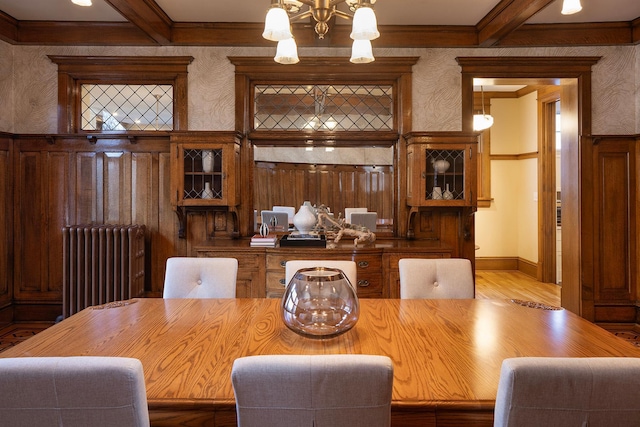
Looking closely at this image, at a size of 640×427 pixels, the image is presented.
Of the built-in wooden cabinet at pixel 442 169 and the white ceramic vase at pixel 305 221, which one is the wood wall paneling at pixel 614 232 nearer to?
the built-in wooden cabinet at pixel 442 169

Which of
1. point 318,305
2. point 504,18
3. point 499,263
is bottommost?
point 499,263

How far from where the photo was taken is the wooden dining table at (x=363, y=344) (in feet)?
3.43

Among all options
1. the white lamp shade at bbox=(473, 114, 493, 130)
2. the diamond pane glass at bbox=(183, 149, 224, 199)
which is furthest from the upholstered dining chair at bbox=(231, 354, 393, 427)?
the white lamp shade at bbox=(473, 114, 493, 130)

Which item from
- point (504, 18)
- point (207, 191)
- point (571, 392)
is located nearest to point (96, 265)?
point (207, 191)

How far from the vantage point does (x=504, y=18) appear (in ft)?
11.3

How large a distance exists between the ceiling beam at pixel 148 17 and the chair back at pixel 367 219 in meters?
2.31

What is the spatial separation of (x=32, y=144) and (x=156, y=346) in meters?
3.49

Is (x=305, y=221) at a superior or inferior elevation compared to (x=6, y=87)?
inferior

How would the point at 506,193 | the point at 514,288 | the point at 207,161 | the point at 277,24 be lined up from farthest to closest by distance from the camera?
1. the point at 506,193
2. the point at 514,288
3. the point at 207,161
4. the point at 277,24

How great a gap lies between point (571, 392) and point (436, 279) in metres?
1.39

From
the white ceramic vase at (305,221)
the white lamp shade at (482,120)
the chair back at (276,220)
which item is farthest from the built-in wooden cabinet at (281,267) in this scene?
the white lamp shade at (482,120)

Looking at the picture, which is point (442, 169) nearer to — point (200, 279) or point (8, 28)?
point (200, 279)

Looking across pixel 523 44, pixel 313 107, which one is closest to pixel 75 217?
pixel 313 107

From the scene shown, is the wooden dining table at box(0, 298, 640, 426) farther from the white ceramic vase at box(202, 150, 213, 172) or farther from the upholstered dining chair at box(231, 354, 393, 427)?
the white ceramic vase at box(202, 150, 213, 172)
